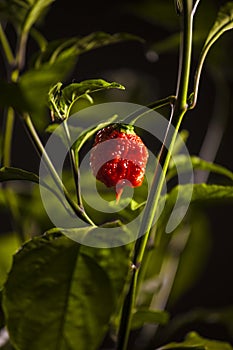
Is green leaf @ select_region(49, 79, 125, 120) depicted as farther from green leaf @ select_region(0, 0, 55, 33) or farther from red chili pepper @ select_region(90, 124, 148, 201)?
green leaf @ select_region(0, 0, 55, 33)

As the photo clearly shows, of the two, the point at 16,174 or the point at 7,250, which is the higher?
the point at 16,174

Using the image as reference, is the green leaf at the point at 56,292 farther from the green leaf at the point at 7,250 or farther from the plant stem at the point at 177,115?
the green leaf at the point at 7,250

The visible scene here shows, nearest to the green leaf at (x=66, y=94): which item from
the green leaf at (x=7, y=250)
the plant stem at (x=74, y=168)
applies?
the plant stem at (x=74, y=168)

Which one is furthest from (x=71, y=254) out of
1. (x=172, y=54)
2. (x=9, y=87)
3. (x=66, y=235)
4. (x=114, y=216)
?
(x=172, y=54)

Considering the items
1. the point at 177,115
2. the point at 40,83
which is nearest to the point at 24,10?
the point at 40,83

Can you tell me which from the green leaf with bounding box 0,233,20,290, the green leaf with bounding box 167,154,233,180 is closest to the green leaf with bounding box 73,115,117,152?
the green leaf with bounding box 167,154,233,180

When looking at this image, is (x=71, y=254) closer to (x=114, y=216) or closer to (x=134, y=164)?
(x=134, y=164)

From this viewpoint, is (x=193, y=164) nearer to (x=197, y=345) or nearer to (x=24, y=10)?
(x=197, y=345)
